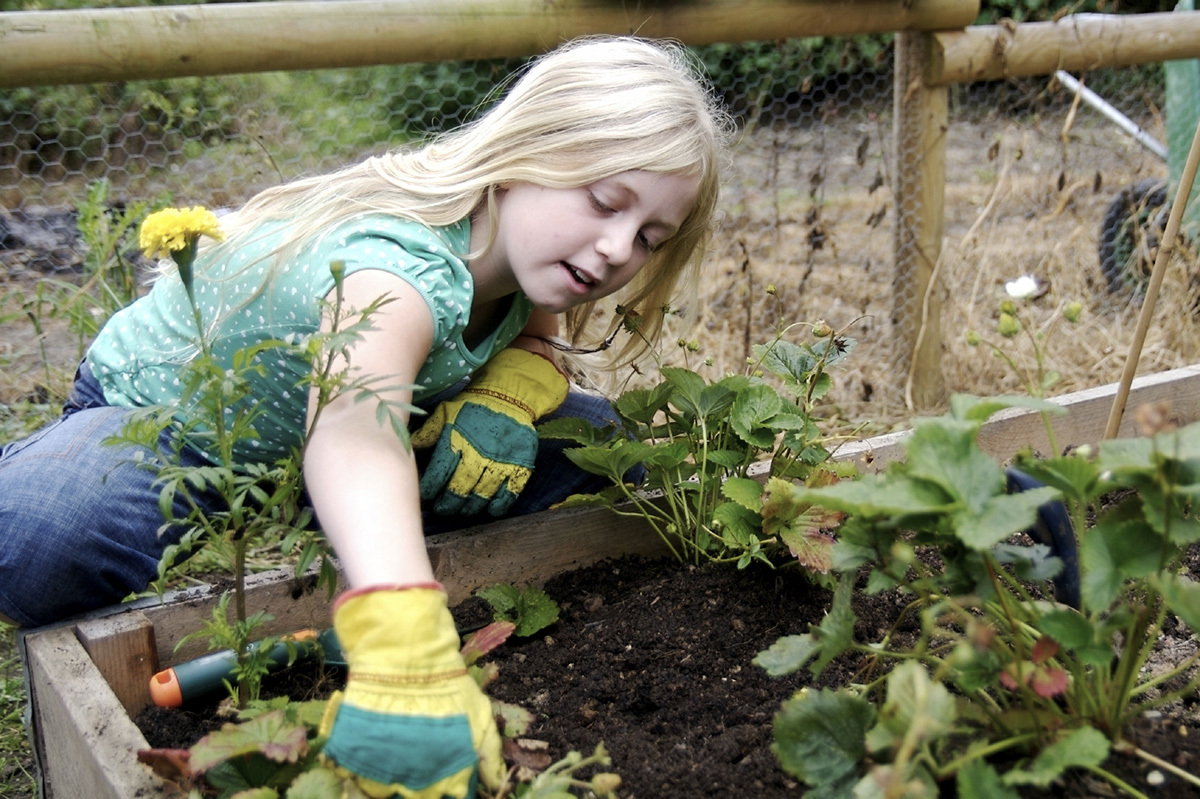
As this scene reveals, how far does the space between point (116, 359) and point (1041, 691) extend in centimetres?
157

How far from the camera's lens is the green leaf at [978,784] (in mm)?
721

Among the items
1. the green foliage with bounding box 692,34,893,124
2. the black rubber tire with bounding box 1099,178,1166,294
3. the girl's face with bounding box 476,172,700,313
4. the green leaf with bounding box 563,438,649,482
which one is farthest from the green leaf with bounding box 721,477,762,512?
the green foliage with bounding box 692,34,893,124

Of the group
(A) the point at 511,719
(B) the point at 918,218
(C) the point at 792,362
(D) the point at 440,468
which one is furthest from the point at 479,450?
(B) the point at 918,218

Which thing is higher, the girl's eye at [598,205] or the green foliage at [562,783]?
the girl's eye at [598,205]

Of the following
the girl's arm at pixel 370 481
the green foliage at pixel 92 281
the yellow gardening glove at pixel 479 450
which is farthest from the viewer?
the green foliage at pixel 92 281

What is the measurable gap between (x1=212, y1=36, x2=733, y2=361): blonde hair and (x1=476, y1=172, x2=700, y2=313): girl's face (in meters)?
0.02

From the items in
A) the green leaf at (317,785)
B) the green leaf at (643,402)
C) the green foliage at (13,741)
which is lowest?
the green foliage at (13,741)

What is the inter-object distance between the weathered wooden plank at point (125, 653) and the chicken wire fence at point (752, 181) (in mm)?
1023

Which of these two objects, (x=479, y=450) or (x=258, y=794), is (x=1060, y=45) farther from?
(x=258, y=794)

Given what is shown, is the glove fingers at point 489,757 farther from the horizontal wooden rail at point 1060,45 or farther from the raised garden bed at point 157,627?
the horizontal wooden rail at point 1060,45

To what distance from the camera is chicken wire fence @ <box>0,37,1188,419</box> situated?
9.93ft

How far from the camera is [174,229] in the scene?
37.2 inches

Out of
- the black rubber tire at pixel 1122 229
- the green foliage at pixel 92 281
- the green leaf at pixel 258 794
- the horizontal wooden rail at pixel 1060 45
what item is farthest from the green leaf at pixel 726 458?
the black rubber tire at pixel 1122 229

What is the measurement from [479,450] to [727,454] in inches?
15.9
